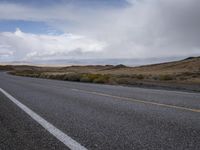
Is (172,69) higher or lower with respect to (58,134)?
lower

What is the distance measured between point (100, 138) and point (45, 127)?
175cm

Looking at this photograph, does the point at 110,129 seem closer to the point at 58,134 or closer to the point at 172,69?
the point at 58,134

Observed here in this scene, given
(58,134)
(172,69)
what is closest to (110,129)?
(58,134)

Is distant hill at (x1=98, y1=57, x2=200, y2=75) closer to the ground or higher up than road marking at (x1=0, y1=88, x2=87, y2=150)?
closer to the ground

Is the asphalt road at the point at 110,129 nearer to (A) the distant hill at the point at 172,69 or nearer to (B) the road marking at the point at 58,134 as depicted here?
(B) the road marking at the point at 58,134

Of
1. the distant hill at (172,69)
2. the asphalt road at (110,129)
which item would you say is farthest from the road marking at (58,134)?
the distant hill at (172,69)

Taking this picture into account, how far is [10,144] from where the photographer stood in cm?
586

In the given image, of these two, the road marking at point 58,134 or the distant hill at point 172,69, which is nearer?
the road marking at point 58,134

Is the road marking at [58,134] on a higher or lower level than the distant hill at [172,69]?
higher

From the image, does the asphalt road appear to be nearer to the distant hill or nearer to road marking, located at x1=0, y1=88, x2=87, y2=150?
road marking, located at x1=0, y1=88, x2=87, y2=150

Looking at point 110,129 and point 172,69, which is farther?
point 172,69

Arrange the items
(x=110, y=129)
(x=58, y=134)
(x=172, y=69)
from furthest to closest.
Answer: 1. (x=172, y=69)
2. (x=110, y=129)
3. (x=58, y=134)

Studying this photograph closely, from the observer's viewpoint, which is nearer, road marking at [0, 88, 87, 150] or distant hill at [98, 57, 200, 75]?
road marking at [0, 88, 87, 150]

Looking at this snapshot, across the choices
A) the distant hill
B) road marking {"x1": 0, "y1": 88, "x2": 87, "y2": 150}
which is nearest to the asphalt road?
road marking {"x1": 0, "y1": 88, "x2": 87, "y2": 150}
